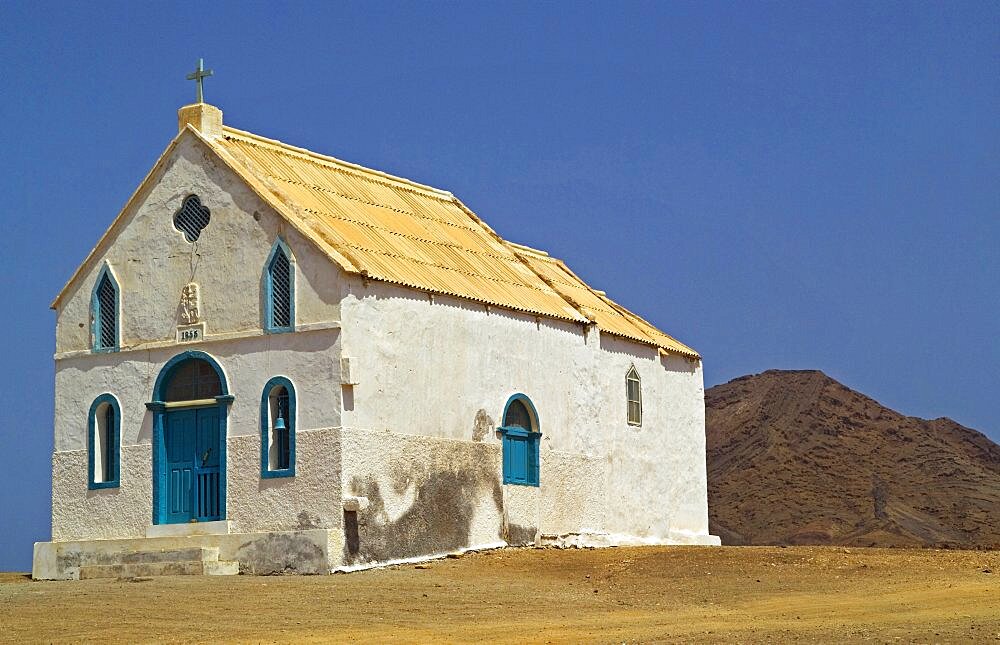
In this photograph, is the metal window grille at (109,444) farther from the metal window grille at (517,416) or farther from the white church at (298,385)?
the metal window grille at (517,416)

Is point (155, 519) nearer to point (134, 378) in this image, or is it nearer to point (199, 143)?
point (134, 378)

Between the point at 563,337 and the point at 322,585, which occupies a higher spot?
the point at 563,337

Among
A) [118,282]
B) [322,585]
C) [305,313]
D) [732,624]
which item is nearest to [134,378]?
[118,282]

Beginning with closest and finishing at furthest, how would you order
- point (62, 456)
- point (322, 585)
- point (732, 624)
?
point (732, 624), point (322, 585), point (62, 456)

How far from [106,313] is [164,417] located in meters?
2.45

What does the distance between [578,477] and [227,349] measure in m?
7.72

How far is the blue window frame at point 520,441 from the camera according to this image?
3052cm

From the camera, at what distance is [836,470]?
51062 millimetres

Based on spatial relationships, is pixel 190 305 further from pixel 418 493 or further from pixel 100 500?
pixel 418 493

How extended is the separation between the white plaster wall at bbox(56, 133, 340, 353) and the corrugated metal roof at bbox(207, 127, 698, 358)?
0.42 metres

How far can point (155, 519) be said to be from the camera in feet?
93.8

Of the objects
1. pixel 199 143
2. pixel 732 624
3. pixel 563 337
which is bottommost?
pixel 732 624

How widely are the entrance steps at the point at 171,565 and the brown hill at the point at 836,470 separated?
75.4ft

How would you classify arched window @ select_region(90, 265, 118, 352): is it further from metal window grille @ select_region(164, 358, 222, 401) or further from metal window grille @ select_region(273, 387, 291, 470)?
metal window grille @ select_region(273, 387, 291, 470)
